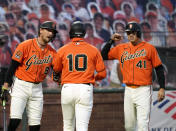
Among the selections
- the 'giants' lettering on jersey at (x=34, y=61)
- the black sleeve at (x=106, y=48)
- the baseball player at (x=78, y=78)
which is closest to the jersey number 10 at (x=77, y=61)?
the baseball player at (x=78, y=78)

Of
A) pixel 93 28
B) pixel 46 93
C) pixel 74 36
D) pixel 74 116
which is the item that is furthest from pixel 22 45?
pixel 93 28

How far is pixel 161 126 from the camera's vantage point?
30.0 ft

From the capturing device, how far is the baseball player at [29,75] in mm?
6898

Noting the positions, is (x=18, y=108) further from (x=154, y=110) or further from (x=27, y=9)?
(x=27, y=9)

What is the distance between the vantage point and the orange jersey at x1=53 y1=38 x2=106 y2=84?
21.3 feet

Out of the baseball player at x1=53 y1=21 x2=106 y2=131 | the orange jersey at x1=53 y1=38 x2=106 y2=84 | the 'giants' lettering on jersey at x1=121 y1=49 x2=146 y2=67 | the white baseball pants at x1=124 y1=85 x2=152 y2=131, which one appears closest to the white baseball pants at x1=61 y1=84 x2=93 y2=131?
the baseball player at x1=53 y1=21 x2=106 y2=131

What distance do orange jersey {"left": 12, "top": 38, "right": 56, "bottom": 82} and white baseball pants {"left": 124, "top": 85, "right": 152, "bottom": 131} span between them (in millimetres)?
1630

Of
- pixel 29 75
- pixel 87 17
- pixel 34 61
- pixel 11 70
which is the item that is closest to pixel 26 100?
pixel 29 75

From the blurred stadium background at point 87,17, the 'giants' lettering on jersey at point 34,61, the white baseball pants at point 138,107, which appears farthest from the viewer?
the blurred stadium background at point 87,17

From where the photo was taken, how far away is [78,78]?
21.2 feet

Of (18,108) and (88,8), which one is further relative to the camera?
(88,8)

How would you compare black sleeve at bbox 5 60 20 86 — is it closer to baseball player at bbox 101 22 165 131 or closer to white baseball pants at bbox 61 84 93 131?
white baseball pants at bbox 61 84 93 131

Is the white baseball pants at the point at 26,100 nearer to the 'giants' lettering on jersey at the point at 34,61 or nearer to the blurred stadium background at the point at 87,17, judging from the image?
the 'giants' lettering on jersey at the point at 34,61

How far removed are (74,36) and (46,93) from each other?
255 cm
